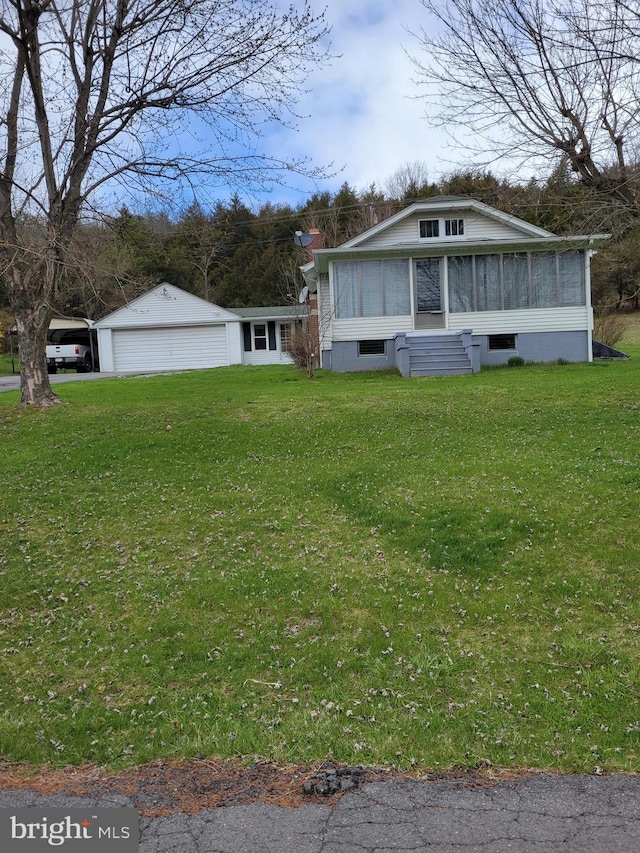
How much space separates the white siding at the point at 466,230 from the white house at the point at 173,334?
9.30 m

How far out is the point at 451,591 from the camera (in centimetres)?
504

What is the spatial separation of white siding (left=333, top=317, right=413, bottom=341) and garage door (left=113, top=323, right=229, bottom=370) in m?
11.0

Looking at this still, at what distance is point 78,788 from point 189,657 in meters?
1.28

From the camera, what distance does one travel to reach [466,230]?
2012cm

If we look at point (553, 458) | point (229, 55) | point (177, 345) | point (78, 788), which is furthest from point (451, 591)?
point (177, 345)

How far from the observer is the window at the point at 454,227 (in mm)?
20109

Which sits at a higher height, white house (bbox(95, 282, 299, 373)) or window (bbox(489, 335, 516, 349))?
white house (bbox(95, 282, 299, 373))

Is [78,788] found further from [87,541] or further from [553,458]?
[553,458]

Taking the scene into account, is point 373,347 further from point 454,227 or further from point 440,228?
point 454,227

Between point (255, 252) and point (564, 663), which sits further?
point (255, 252)

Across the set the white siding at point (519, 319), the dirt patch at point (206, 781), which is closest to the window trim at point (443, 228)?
the white siding at point (519, 319)

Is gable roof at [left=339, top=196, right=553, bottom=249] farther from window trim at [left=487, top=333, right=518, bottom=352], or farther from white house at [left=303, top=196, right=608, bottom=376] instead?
window trim at [left=487, top=333, right=518, bottom=352]

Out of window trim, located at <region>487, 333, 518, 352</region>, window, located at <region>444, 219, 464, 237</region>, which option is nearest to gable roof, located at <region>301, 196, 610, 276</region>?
window, located at <region>444, 219, 464, 237</region>

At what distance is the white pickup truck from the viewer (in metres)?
31.6
